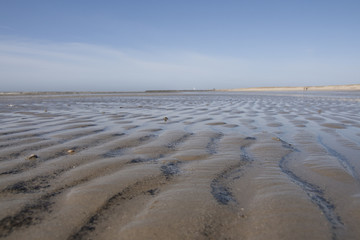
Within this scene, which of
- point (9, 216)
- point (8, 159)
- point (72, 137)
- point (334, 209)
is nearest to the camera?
point (9, 216)

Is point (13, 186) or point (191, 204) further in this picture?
point (13, 186)

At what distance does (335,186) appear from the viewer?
1971 millimetres

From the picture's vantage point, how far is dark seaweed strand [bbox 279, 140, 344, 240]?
4.67 ft

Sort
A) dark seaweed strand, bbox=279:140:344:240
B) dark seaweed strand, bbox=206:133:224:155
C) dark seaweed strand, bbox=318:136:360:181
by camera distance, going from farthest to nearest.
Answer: dark seaweed strand, bbox=206:133:224:155, dark seaweed strand, bbox=318:136:360:181, dark seaweed strand, bbox=279:140:344:240

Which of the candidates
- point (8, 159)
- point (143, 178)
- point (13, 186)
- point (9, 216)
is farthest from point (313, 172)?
point (8, 159)

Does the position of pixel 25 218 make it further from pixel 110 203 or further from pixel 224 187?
pixel 224 187

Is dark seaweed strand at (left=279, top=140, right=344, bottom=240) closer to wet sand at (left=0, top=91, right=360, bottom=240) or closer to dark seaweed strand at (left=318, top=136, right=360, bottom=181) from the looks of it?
wet sand at (left=0, top=91, right=360, bottom=240)

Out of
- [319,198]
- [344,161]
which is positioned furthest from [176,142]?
[319,198]

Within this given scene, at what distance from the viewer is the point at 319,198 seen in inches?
68.7

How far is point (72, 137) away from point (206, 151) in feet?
6.83

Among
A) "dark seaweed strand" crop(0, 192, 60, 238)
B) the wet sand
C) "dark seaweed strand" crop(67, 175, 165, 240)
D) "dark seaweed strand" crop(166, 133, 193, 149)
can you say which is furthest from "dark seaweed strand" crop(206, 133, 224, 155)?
"dark seaweed strand" crop(0, 192, 60, 238)

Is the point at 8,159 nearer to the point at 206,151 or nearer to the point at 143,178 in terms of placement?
the point at 143,178

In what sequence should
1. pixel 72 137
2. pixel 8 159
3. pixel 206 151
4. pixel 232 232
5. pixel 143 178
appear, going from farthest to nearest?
pixel 72 137 → pixel 206 151 → pixel 8 159 → pixel 143 178 → pixel 232 232

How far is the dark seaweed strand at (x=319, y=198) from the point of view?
56.1 inches
